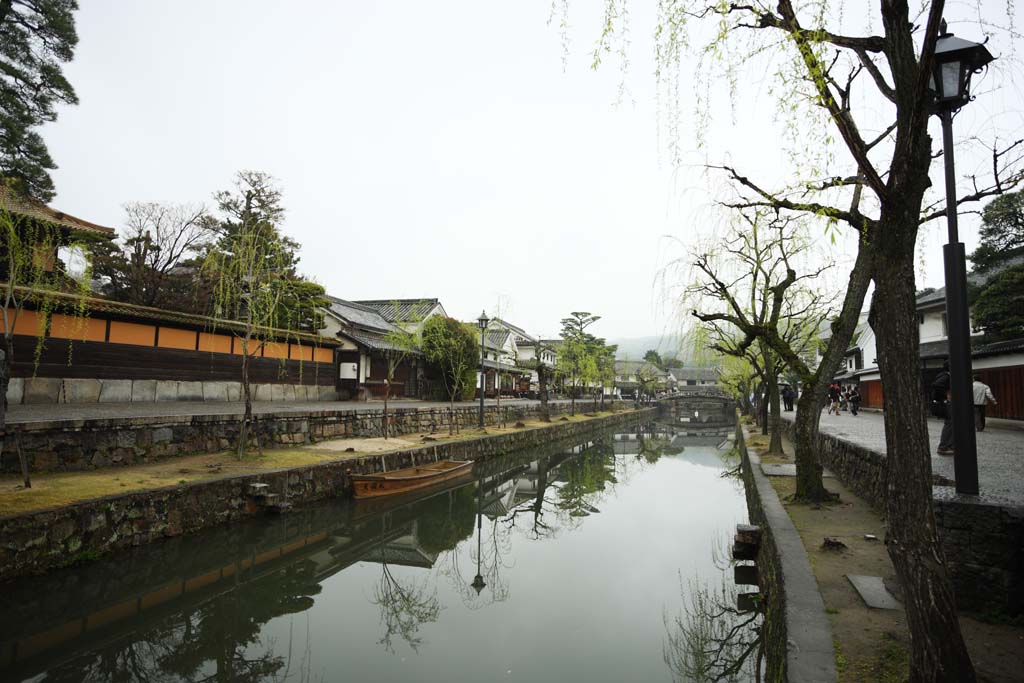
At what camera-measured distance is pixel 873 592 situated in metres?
4.96

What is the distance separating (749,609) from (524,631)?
2938mm

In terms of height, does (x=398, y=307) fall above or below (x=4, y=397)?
above

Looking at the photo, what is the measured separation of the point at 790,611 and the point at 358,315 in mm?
28493

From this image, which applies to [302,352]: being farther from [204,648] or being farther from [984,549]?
[984,549]

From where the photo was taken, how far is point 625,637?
20.5ft

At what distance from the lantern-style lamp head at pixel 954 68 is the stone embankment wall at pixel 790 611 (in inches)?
180

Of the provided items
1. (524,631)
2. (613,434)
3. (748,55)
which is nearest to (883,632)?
(524,631)

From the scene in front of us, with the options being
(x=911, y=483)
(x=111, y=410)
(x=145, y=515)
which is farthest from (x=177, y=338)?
(x=911, y=483)

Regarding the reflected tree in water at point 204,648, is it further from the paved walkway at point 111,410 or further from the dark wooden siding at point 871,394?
the dark wooden siding at point 871,394

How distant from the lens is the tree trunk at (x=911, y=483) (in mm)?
3066

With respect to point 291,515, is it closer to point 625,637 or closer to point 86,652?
point 86,652

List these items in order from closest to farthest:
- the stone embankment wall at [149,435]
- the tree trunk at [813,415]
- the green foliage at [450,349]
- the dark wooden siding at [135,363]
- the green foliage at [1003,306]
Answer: the tree trunk at [813,415] → the stone embankment wall at [149,435] → the dark wooden siding at [135,363] → the green foliage at [1003,306] → the green foliage at [450,349]

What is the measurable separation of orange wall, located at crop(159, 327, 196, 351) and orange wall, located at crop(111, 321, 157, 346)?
1.03ft

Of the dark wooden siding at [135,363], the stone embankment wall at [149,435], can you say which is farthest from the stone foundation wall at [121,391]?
the stone embankment wall at [149,435]
